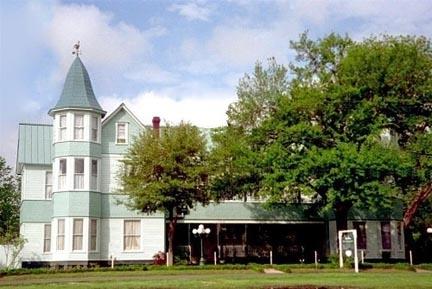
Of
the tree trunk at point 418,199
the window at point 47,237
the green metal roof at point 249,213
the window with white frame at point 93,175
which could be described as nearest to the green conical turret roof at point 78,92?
the window with white frame at point 93,175

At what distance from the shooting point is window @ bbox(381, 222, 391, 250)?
47094 millimetres

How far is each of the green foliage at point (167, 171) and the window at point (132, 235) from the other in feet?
13.4

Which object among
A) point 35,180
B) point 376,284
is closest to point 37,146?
point 35,180

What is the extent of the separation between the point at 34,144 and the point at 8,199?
26007mm

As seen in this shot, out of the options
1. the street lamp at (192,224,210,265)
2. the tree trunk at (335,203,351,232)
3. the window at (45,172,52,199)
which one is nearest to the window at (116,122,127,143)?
the window at (45,172,52,199)

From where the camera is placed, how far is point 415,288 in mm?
22438

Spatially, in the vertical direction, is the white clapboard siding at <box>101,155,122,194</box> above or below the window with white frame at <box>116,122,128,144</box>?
below

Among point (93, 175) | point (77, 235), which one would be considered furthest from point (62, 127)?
point (77, 235)

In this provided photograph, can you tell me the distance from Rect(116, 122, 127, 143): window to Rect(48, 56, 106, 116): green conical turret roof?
5.31ft

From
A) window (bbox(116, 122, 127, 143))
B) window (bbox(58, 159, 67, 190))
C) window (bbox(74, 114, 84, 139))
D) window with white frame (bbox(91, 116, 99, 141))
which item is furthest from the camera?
window (bbox(116, 122, 127, 143))

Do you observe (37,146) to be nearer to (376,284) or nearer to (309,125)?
(309,125)

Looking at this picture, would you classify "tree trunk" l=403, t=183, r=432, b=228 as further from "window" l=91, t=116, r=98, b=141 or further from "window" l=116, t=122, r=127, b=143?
"window" l=91, t=116, r=98, b=141

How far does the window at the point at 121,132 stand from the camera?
4353cm

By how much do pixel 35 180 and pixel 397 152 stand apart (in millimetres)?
22961
